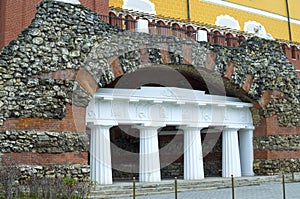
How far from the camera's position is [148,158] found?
52.4ft

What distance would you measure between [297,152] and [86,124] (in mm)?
9898

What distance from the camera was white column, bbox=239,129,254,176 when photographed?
62.3 ft

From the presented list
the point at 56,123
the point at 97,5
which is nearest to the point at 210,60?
the point at 97,5

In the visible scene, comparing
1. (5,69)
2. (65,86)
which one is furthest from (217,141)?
(5,69)

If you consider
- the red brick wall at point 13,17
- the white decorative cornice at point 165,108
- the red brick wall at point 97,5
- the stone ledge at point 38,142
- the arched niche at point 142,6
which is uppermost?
the arched niche at point 142,6

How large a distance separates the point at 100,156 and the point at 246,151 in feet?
24.1

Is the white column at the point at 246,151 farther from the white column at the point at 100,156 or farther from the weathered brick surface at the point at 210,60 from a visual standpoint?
the white column at the point at 100,156

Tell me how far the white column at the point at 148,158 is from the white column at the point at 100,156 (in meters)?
1.50

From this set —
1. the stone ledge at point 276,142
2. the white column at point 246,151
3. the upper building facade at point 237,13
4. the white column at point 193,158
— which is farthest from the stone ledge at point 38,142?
the upper building facade at point 237,13

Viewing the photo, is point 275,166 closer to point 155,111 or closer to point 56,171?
point 155,111

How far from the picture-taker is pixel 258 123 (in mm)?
19078

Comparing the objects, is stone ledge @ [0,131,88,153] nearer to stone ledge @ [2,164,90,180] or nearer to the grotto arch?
stone ledge @ [2,164,90,180]

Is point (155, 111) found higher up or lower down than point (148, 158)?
higher up

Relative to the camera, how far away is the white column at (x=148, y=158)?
628 inches
